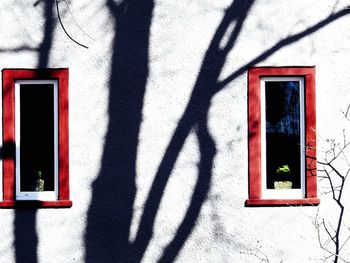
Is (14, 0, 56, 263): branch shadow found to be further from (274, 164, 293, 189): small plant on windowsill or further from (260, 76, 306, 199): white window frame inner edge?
(274, 164, 293, 189): small plant on windowsill

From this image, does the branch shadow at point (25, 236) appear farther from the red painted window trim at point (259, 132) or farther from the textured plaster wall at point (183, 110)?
the red painted window trim at point (259, 132)

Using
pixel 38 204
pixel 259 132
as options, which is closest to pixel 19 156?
pixel 38 204

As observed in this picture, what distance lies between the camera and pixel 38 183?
→ 771 cm

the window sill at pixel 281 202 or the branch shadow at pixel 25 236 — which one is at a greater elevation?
the window sill at pixel 281 202

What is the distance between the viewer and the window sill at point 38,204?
7.55 meters

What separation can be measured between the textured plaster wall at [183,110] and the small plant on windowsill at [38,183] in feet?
0.96

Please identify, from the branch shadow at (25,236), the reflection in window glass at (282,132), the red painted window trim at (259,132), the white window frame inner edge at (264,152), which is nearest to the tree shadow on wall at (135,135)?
the red painted window trim at (259,132)

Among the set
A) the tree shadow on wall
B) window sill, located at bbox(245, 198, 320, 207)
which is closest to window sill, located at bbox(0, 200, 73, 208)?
the tree shadow on wall

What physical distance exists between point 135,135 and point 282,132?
6.06ft

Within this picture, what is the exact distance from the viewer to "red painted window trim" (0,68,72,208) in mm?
7605

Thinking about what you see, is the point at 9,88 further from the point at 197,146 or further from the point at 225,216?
the point at 225,216

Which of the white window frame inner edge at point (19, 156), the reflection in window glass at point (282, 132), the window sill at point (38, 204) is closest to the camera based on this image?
the window sill at point (38, 204)

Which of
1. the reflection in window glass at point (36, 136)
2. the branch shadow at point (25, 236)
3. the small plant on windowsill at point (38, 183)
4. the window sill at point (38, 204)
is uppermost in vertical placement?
the reflection in window glass at point (36, 136)

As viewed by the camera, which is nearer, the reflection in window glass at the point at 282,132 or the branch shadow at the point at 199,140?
the branch shadow at the point at 199,140
